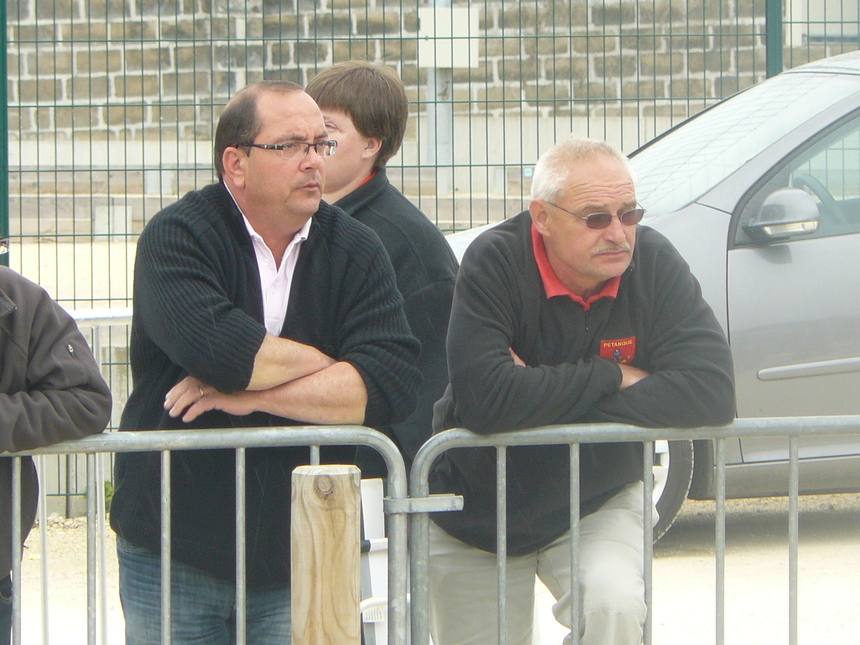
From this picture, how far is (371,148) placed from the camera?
3451 millimetres

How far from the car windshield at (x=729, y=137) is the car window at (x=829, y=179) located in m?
0.13

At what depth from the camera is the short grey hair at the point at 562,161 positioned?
3.09 meters

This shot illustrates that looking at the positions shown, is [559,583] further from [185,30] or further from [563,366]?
[185,30]

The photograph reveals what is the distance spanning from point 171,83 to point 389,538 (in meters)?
4.40

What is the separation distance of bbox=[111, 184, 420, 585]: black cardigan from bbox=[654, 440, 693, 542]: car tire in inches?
98.5

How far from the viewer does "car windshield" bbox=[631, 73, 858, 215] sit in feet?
17.4

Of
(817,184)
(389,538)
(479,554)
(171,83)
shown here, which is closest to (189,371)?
(389,538)

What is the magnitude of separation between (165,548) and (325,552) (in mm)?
507

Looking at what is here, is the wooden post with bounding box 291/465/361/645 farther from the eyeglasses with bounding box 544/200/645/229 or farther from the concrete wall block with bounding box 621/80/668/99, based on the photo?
the concrete wall block with bounding box 621/80/668/99

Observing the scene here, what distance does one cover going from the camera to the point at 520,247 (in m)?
3.08

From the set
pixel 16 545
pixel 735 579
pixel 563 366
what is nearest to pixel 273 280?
pixel 563 366

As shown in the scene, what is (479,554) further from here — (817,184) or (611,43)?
(611,43)

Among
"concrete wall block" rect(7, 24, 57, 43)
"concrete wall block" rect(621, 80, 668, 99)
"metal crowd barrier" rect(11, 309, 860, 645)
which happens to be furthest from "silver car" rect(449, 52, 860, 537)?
"concrete wall block" rect(7, 24, 57, 43)

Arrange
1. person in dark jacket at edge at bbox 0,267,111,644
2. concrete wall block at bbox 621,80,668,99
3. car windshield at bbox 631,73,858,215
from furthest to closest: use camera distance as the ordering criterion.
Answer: concrete wall block at bbox 621,80,668,99, car windshield at bbox 631,73,858,215, person in dark jacket at edge at bbox 0,267,111,644
